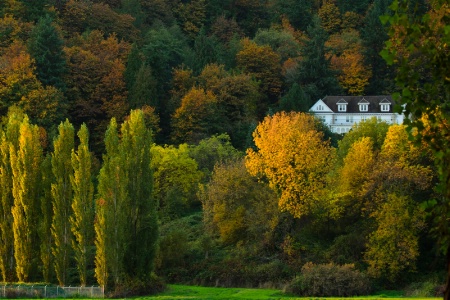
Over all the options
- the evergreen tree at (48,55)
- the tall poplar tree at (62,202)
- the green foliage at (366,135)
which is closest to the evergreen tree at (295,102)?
the green foliage at (366,135)

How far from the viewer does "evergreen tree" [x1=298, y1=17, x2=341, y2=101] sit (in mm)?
83375

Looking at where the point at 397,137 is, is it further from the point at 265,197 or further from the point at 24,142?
the point at 24,142

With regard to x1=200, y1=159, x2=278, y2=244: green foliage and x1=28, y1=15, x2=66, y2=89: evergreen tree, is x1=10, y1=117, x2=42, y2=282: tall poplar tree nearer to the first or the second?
x1=200, y1=159, x2=278, y2=244: green foliage

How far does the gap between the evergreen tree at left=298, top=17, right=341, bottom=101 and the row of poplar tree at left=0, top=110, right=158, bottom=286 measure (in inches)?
1670

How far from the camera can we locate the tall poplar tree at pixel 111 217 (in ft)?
131

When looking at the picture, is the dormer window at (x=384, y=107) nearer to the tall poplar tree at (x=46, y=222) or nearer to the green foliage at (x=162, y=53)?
the green foliage at (x=162, y=53)

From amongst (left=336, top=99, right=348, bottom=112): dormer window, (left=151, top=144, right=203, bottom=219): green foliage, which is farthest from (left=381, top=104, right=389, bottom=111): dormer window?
(left=151, top=144, right=203, bottom=219): green foliage

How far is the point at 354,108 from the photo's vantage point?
82.9 metres

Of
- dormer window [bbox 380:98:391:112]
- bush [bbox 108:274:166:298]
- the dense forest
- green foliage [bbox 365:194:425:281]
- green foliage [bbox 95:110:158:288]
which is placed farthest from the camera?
dormer window [bbox 380:98:391:112]

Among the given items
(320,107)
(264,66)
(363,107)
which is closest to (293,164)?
(320,107)

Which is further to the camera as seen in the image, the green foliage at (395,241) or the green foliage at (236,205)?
the green foliage at (236,205)

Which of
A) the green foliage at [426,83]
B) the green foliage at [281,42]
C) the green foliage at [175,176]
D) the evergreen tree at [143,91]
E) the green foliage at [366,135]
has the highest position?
the green foliage at [281,42]

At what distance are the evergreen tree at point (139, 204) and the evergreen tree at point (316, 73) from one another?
140 ft

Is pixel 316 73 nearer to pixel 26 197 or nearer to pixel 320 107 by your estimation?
pixel 320 107
